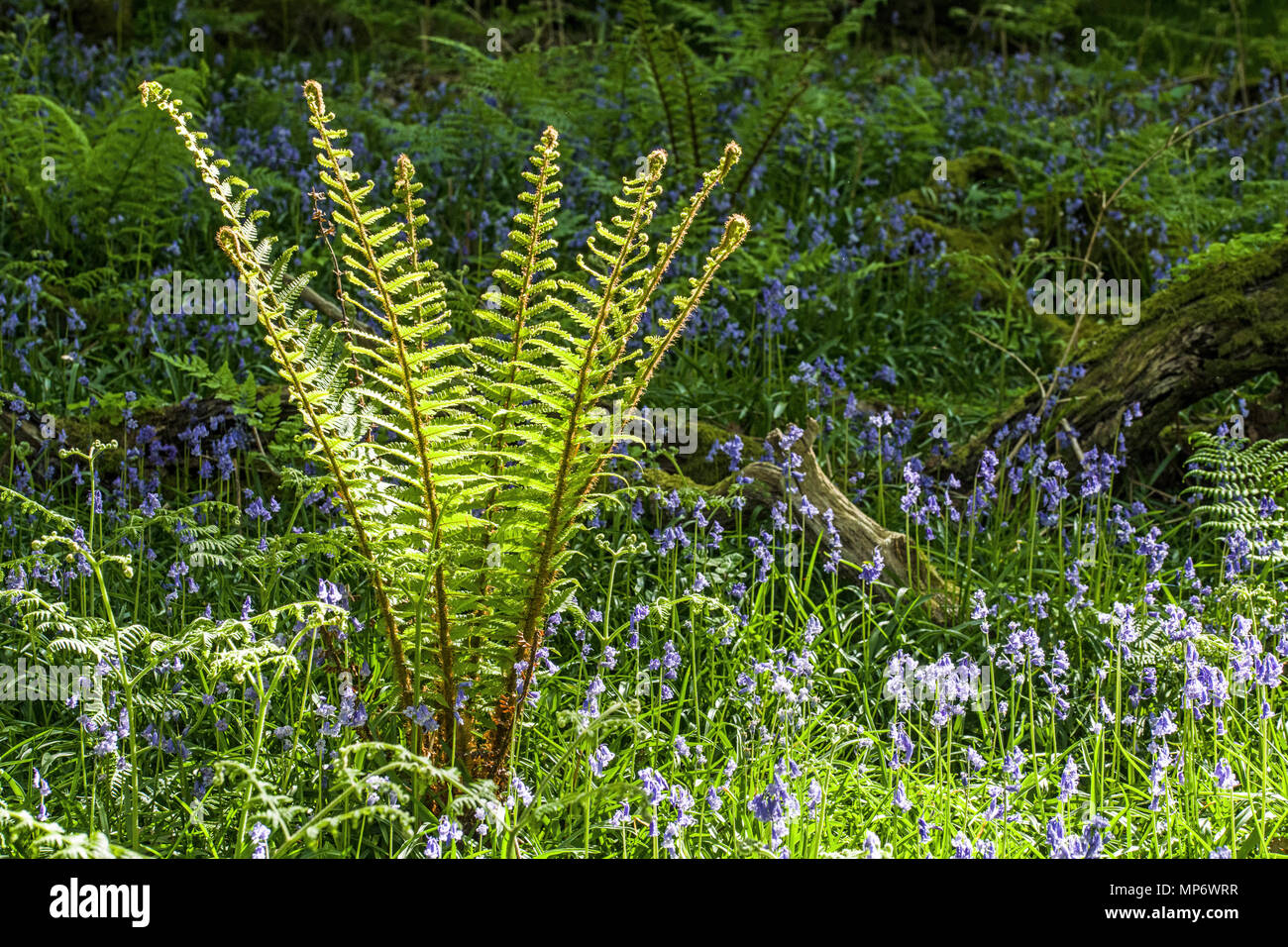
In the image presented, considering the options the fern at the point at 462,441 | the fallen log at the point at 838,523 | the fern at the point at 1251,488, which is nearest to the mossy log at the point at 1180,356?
the fern at the point at 1251,488

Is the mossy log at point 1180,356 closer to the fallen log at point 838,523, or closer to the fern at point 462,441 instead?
the fallen log at point 838,523

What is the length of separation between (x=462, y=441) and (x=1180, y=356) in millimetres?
2818

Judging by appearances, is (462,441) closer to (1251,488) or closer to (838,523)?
(838,523)

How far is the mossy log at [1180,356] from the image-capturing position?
4.21 m

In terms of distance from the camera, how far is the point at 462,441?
2574 millimetres

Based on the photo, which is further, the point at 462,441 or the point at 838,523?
the point at 838,523

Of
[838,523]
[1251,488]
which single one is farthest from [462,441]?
[1251,488]

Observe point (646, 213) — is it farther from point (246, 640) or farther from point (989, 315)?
point (989, 315)

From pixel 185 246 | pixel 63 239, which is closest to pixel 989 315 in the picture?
pixel 185 246

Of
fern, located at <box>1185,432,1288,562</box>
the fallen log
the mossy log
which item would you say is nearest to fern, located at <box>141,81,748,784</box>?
the fallen log

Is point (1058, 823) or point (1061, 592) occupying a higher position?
point (1061, 592)

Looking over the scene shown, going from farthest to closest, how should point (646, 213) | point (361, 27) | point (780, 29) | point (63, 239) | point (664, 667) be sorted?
point (361, 27) < point (780, 29) < point (63, 239) < point (664, 667) < point (646, 213)

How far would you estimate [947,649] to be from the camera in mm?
3578

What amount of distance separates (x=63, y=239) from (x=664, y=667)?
426cm
